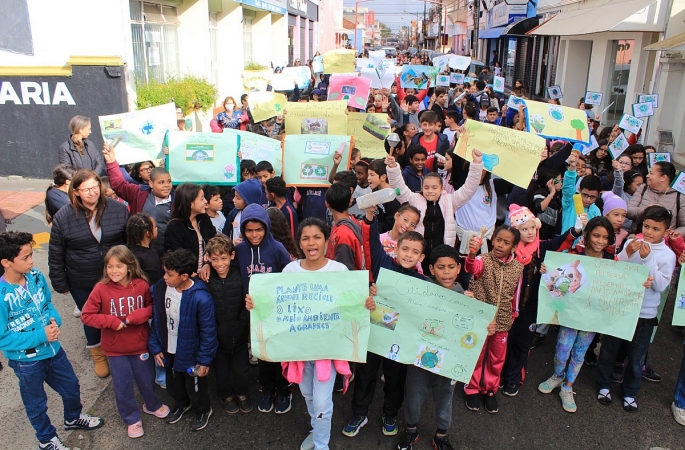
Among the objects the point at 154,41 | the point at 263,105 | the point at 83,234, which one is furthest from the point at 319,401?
the point at 154,41

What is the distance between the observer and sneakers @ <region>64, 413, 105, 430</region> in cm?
398

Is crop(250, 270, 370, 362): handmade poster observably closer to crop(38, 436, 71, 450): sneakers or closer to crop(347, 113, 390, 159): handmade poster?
crop(38, 436, 71, 450): sneakers

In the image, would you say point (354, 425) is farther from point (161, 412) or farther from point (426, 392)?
point (161, 412)

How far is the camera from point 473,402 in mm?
4301

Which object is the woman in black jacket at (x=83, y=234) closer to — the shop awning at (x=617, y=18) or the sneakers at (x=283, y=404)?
the sneakers at (x=283, y=404)

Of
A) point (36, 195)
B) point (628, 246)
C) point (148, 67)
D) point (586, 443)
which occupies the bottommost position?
point (586, 443)

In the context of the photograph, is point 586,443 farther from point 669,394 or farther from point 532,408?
point 669,394

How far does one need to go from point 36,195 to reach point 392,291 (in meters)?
8.20

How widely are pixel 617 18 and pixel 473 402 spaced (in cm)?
1302

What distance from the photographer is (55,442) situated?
12.1ft

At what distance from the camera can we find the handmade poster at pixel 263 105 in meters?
8.95

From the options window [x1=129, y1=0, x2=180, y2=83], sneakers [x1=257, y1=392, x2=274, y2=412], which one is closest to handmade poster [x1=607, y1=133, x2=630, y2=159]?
sneakers [x1=257, y1=392, x2=274, y2=412]

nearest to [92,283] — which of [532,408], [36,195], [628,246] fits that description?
[532,408]

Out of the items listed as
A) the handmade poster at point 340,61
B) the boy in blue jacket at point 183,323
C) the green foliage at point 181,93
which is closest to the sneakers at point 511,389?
the boy in blue jacket at point 183,323
